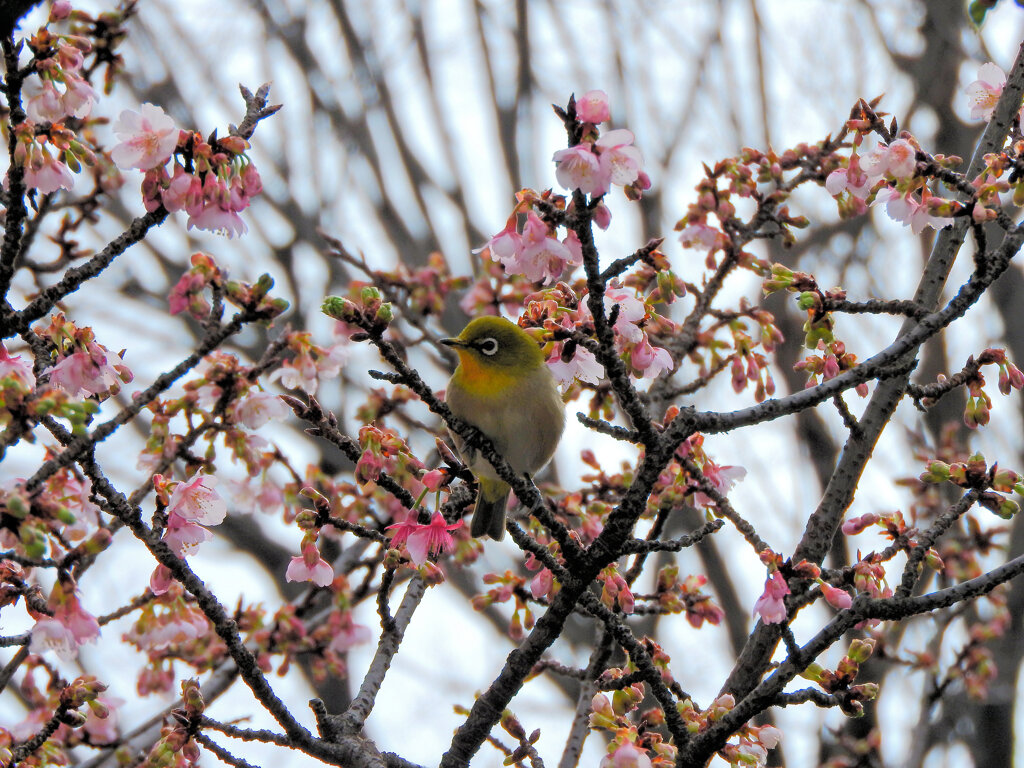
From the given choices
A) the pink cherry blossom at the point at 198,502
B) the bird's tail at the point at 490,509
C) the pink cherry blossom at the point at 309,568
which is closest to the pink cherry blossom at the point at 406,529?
the pink cherry blossom at the point at 309,568

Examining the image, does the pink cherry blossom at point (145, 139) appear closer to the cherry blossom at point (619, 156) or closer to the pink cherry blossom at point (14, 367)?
the pink cherry blossom at point (14, 367)

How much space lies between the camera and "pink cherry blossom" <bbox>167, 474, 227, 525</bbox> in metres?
2.96

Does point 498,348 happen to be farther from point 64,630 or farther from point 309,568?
point 64,630

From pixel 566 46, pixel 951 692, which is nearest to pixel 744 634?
pixel 951 692

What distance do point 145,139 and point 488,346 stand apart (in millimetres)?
1672

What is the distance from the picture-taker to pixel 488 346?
4082mm

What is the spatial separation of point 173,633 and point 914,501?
468 cm

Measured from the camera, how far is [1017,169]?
283 centimetres

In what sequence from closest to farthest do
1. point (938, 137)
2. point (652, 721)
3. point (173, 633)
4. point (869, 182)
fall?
1. point (652, 721)
2. point (869, 182)
3. point (173, 633)
4. point (938, 137)

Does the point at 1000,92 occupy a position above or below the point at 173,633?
above

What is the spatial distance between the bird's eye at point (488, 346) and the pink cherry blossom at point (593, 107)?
1.80 meters

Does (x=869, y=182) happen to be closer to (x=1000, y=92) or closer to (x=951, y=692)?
(x=1000, y=92)

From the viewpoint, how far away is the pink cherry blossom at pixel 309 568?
324cm

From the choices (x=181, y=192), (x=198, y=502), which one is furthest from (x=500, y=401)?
(x=181, y=192)
